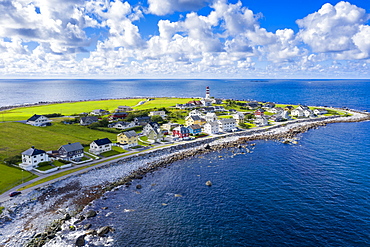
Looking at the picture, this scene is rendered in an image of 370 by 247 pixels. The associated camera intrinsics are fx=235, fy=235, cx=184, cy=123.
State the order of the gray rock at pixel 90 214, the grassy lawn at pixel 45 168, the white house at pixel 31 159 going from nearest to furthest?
the gray rock at pixel 90 214 < the grassy lawn at pixel 45 168 < the white house at pixel 31 159

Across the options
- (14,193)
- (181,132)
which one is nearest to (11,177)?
(14,193)

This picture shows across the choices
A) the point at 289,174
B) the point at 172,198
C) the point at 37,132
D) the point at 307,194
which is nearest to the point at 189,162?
the point at 172,198

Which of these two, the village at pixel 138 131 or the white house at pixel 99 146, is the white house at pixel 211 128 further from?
the white house at pixel 99 146

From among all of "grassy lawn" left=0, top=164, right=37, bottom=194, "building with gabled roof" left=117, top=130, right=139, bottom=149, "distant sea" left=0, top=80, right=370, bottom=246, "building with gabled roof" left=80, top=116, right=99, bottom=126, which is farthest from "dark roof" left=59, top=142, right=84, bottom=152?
"building with gabled roof" left=80, top=116, right=99, bottom=126

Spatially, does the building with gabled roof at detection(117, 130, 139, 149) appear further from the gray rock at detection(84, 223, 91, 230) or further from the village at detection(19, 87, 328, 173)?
the gray rock at detection(84, 223, 91, 230)

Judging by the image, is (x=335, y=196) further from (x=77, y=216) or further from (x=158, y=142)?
(x=158, y=142)

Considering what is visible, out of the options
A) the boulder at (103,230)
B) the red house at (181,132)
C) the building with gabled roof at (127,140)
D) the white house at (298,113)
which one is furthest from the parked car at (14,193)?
the white house at (298,113)

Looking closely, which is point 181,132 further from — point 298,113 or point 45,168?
point 298,113
